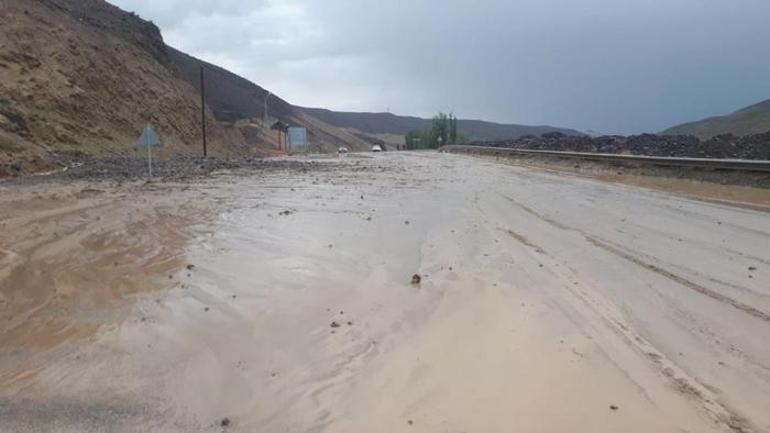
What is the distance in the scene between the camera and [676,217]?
43.4ft

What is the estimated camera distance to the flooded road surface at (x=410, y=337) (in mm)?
4113

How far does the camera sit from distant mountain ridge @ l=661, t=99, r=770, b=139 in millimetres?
62037

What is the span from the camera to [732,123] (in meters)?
68.8

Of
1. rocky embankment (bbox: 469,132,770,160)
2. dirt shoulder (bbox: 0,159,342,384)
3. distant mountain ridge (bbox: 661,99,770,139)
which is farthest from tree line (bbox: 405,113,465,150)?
dirt shoulder (bbox: 0,159,342,384)

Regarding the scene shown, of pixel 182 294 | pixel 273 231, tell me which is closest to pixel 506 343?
pixel 182 294

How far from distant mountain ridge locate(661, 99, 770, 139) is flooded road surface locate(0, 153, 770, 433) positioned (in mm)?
55991

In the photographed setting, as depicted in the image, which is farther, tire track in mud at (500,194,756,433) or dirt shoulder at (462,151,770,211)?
dirt shoulder at (462,151,770,211)

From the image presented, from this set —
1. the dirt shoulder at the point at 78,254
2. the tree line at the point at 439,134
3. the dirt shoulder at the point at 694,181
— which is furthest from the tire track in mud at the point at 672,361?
the tree line at the point at 439,134

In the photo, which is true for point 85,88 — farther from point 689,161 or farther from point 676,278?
point 676,278

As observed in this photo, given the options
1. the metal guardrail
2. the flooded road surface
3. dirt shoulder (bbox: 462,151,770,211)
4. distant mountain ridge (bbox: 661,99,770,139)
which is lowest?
the flooded road surface

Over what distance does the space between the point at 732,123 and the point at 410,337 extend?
73.6 meters

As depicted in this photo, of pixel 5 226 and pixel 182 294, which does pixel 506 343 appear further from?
pixel 5 226

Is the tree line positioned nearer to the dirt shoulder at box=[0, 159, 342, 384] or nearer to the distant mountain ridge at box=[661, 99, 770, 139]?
the distant mountain ridge at box=[661, 99, 770, 139]

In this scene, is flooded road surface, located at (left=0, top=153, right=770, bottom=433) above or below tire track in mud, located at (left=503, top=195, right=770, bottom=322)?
below
